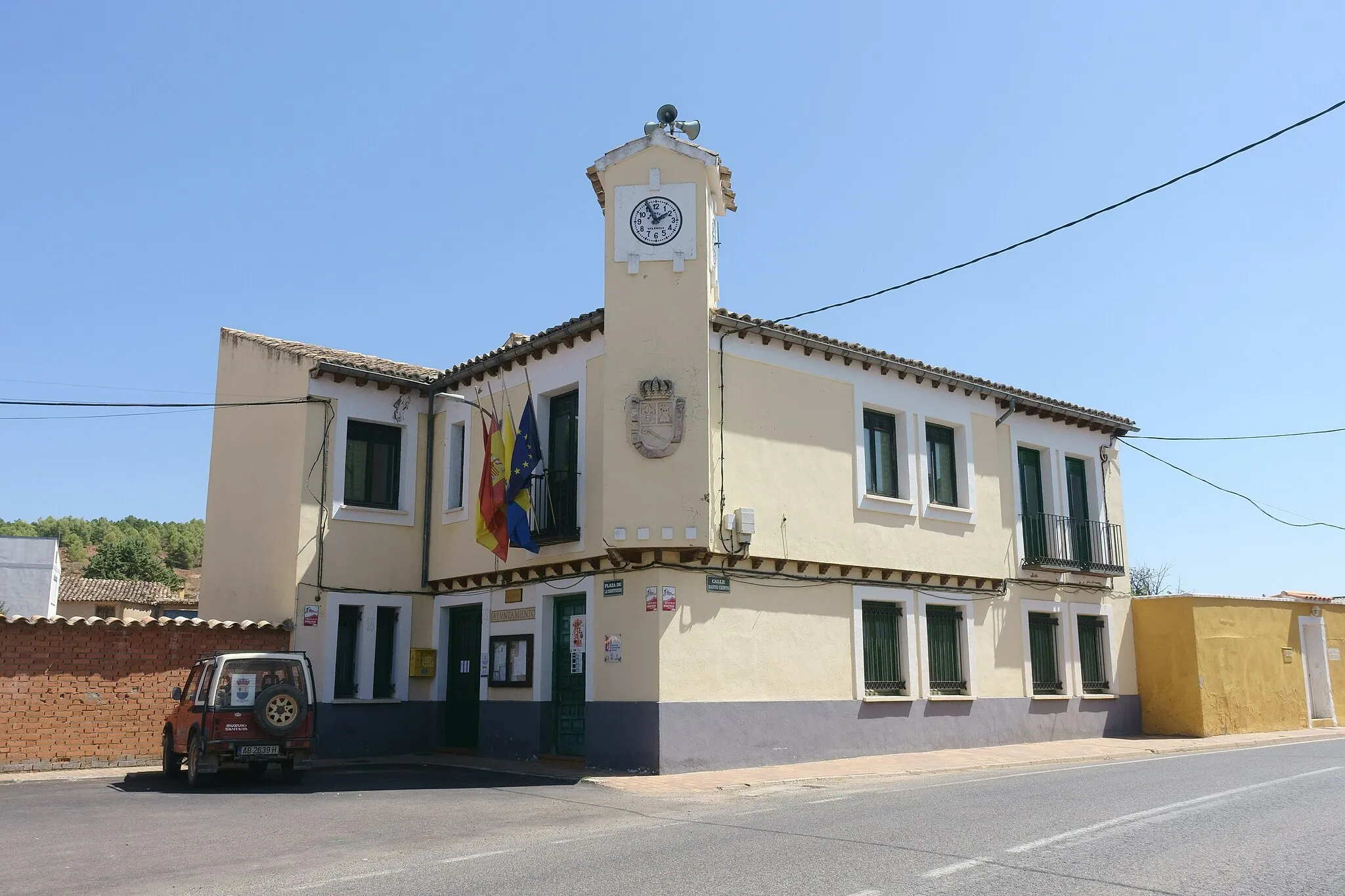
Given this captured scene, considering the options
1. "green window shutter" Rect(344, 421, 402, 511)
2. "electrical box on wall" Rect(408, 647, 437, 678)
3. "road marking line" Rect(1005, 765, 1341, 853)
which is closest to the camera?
"road marking line" Rect(1005, 765, 1341, 853)

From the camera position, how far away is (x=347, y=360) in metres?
20.3

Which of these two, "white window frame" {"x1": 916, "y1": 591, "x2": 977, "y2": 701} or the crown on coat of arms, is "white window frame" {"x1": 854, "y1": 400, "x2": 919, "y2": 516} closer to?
"white window frame" {"x1": 916, "y1": 591, "x2": 977, "y2": 701}

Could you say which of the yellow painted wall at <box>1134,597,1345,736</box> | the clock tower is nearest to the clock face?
the clock tower

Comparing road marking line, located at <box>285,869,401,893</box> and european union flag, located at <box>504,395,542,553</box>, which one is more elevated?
european union flag, located at <box>504,395,542,553</box>

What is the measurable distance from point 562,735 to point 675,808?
557cm

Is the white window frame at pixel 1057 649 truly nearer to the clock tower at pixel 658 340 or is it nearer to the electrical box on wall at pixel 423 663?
the clock tower at pixel 658 340

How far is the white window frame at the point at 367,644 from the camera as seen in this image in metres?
18.4

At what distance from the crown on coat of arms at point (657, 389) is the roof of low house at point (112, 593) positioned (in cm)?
3905

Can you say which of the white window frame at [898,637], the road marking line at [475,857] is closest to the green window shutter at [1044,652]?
the white window frame at [898,637]

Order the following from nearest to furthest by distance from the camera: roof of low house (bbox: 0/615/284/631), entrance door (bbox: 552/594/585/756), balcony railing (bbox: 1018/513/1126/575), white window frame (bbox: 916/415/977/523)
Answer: roof of low house (bbox: 0/615/284/631) → entrance door (bbox: 552/594/585/756) → white window frame (bbox: 916/415/977/523) → balcony railing (bbox: 1018/513/1126/575)

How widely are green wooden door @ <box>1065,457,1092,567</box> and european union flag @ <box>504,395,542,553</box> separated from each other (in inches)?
445

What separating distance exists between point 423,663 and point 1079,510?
1381cm

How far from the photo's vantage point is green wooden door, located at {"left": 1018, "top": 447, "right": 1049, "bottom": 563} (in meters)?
20.9

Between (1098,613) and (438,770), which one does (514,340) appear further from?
(1098,613)
